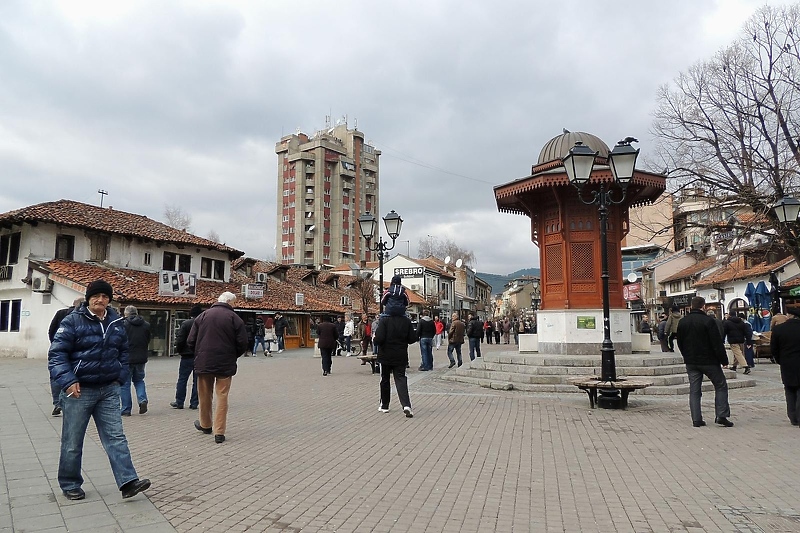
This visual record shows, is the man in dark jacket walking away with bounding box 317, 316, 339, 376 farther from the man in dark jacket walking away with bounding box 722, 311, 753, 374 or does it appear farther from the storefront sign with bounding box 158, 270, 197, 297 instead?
the storefront sign with bounding box 158, 270, 197, 297

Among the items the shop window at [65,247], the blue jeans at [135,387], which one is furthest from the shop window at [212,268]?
the blue jeans at [135,387]

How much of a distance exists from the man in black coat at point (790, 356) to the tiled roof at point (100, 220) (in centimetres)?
2572

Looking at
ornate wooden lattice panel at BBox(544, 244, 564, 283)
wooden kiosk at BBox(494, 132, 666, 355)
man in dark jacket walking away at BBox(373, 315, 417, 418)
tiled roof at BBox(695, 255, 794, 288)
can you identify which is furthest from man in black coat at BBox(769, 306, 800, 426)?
tiled roof at BBox(695, 255, 794, 288)

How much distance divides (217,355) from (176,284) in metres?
21.9

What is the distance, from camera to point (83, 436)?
454cm

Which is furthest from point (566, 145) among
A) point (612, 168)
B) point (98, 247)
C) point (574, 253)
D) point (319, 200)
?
point (319, 200)

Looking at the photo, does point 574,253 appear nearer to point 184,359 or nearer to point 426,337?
point 426,337

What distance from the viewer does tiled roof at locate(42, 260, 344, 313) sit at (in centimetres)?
2331

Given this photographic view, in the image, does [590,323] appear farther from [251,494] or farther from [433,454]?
[251,494]

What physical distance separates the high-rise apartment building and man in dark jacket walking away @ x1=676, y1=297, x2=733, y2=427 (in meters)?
81.4

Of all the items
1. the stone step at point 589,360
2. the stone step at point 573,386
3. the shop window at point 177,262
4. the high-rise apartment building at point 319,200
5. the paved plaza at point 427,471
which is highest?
the high-rise apartment building at point 319,200

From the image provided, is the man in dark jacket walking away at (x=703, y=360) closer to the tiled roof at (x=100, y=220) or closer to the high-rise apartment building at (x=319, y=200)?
the tiled roof at (x=100, y=220)

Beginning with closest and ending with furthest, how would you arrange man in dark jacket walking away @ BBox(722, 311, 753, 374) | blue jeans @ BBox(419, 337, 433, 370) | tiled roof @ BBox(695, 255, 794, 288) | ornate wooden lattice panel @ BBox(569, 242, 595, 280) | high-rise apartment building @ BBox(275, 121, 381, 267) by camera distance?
man in dark jacket walking away @ BBox(722, 311, 753, 374) → ornate wooden lattice panel @ BBox(569, 242, 595, 280) → blue jeans @ BBox(419, 337, 433, 370) → tiled roof @ BBox(695, 255, 794, 288) → high-rise apartment building @ BBox(275, 121, 381, 267)

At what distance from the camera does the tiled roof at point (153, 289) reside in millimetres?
23312
